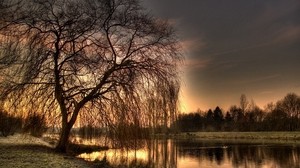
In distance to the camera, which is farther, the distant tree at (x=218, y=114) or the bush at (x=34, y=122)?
the distant tree at (x=218, y=114)

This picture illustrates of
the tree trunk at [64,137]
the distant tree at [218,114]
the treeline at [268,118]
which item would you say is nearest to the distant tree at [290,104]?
the treeline at [268,118]

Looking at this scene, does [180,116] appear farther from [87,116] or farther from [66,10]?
[66,10]

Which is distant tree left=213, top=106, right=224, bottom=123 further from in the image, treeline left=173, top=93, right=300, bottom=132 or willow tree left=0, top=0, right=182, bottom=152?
willow tree left=0, top=0, right=182, bottom=152

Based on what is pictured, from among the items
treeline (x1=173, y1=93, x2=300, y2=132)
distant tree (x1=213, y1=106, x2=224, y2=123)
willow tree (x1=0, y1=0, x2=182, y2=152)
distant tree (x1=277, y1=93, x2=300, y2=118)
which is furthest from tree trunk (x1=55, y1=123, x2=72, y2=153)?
distant tree (x1=213, y1=106, x2=224, y2=123)

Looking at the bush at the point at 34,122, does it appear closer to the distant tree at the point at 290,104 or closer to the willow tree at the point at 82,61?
the willow tree at the point at 82,61

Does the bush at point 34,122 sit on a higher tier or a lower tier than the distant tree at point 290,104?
lower

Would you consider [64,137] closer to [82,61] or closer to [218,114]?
[82,61]

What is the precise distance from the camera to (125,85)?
17172 mm

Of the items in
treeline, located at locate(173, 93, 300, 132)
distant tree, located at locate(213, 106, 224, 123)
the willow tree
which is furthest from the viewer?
distant tree, located at locate(213, 106, 224, 123)

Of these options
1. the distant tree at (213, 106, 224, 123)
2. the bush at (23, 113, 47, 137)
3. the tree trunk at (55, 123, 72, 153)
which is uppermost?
the distant tree at (213, 106, 224, 123)

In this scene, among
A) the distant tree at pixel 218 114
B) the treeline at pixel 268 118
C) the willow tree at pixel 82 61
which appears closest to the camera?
the willow tree at pixel 82 61

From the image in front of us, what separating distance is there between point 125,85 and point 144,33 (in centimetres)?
258

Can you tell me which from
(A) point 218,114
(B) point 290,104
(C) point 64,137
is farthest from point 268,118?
(C) point 64,137

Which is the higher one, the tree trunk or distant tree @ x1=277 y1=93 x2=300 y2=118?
distant tree @ x1=277 y1=93 x2=300 y2=118
